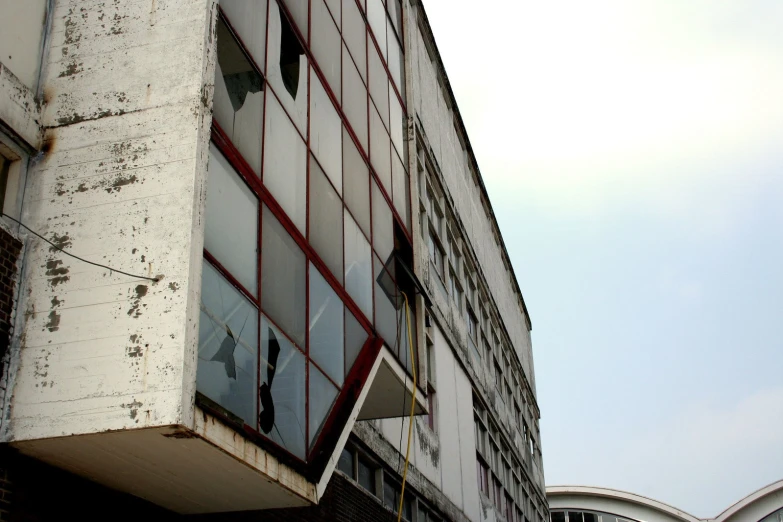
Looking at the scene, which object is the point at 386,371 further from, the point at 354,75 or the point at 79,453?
the point at 79,453

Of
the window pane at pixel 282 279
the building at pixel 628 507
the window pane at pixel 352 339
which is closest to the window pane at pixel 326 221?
the window pane at pixel 352 339

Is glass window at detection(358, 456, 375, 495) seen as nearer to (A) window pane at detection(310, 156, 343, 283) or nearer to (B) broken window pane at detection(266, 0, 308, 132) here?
(A) window pane at detection(310, 156, 343, 283)

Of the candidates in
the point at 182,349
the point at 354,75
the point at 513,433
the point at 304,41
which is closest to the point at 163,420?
the point at 182,349

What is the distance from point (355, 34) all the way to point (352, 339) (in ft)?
15.2

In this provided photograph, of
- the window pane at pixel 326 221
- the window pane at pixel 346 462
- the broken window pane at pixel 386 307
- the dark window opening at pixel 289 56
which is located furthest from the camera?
the window pane at pixel 346 462

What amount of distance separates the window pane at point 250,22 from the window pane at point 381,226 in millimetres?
3550

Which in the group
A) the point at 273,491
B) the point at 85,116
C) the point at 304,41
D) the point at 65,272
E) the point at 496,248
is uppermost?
the point at 496,248

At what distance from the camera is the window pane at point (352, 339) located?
10328mm

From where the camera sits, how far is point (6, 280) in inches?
273

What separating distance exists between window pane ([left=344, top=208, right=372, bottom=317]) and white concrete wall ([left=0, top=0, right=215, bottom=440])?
3.59m

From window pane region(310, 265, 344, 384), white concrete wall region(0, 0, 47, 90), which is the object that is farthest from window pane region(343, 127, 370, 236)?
white concrete wall region(0, 0, 47, 90)

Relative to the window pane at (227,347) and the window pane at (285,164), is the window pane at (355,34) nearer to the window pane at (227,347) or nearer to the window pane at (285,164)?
the window pane at (285,164)

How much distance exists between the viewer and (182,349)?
21.2 feet

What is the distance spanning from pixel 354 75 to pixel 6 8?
5.52 metres
